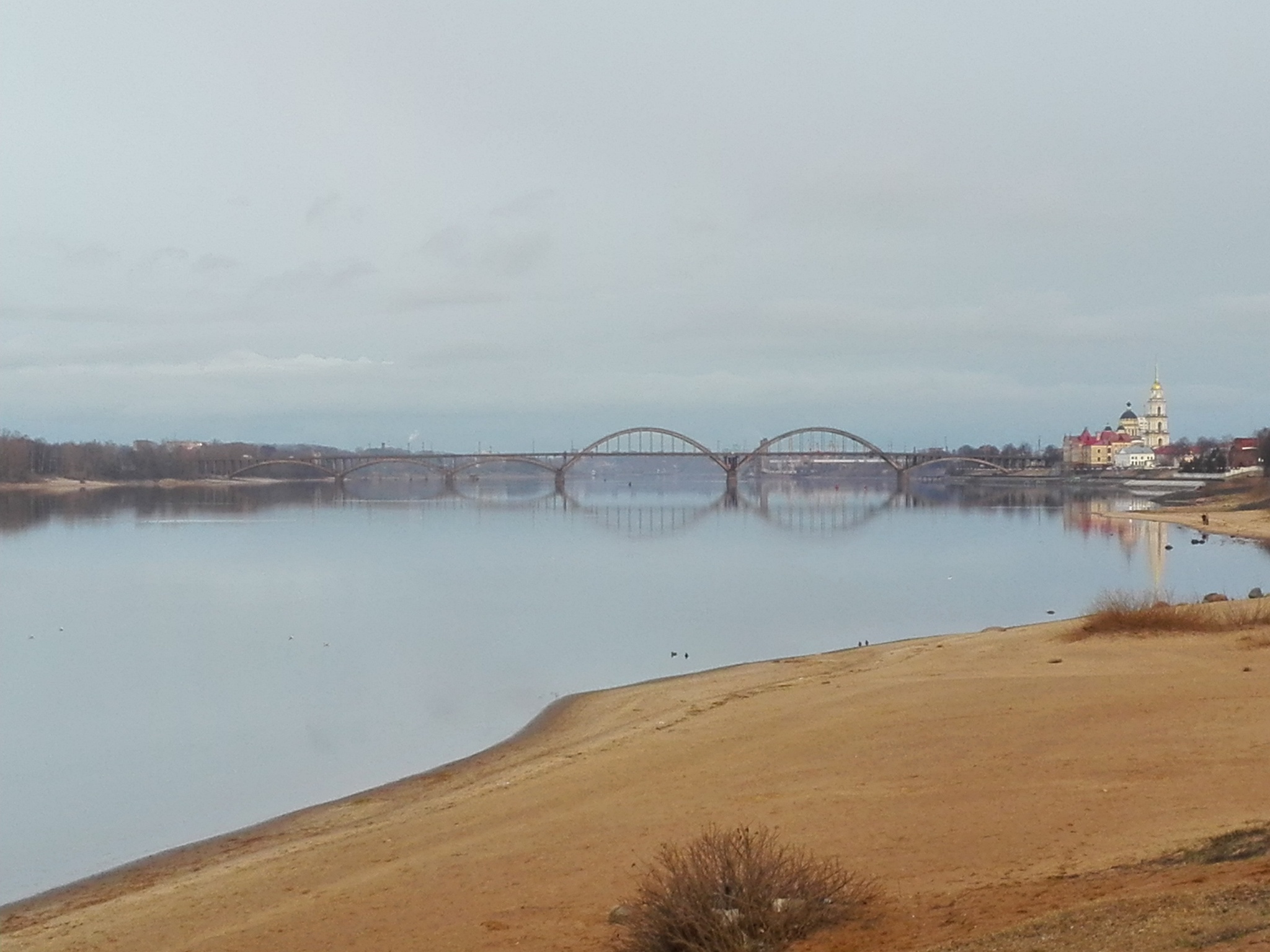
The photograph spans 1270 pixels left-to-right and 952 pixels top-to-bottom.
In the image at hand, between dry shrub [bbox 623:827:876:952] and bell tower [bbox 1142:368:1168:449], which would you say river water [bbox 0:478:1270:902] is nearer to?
dry shrub [bbox 623:827:876:952]

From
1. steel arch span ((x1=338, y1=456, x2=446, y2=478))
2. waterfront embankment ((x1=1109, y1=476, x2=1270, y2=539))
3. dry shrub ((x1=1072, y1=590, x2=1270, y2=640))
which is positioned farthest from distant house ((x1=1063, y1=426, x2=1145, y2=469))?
dry shrub ((x1=1072, y1=590, x2=1270, y2=640))

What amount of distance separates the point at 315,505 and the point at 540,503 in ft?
62.7

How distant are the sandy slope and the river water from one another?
188cm

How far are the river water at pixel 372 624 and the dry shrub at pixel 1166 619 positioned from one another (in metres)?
5.96

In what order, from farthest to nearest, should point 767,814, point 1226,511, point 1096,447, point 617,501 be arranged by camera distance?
point 1096,447 → point 617,501 → point 1226,511 → point 767,814

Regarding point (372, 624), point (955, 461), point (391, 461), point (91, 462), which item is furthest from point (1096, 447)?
point (372, 624)

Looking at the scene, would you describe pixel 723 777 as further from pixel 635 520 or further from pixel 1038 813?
pixel 635 520

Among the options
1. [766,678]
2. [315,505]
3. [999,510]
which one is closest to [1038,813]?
[766,678]

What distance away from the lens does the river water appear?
1355cm

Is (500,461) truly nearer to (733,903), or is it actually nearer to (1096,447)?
(1096,447)

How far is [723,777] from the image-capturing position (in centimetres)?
1051

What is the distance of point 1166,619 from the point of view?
16938mm

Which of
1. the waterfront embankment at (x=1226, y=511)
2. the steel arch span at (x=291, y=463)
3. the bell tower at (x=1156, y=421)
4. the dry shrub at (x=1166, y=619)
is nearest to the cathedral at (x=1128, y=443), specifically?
the bell tower at (x=1156, y=421)

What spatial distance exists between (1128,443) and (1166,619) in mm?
158597
